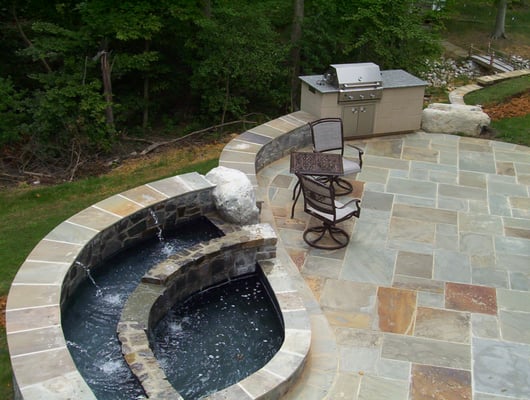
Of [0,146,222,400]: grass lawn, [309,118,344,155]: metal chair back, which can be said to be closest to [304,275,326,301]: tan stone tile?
[309,118,344,155]: metal chair back

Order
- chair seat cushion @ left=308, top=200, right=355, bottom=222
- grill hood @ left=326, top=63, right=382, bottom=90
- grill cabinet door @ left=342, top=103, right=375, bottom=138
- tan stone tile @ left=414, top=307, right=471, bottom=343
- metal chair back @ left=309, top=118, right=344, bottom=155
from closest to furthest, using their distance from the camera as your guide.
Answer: tan stone tile @ left=414, top=307, right=471, bottom=343, chair seat cushion @ left=308, top=200, right=355, bottom=222, metal chair back @ left=309, top=118, right=344, bottom=155, grill hood @ left=326, top=63, right=382, bottom=90, grill cabinet door @ left=342, top=103, right=375, bottom=138

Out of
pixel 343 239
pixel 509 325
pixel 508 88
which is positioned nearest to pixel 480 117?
pixel 508 88

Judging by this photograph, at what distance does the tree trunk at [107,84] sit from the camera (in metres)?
9.52

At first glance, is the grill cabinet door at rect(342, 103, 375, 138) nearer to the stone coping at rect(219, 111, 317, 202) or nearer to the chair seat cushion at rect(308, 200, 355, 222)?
the stone coping at rect(219, 111, 317, 202)

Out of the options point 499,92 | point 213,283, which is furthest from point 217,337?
point 499,92

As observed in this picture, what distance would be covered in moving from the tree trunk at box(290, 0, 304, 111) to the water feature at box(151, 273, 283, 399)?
265 inches

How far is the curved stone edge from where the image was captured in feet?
12.8

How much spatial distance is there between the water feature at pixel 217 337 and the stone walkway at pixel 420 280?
41cm

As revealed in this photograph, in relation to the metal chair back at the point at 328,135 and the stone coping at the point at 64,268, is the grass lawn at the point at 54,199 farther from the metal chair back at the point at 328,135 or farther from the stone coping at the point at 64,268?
the metal chair back at the point at 328,135

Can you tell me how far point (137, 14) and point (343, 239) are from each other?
5.83 meters

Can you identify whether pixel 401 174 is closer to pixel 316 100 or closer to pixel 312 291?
pixel 316 100

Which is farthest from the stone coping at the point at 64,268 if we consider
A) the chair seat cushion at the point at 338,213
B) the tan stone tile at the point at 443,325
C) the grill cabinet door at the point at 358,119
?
the grill cabinet door at the point at 358,119

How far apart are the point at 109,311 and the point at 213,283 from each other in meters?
1.01

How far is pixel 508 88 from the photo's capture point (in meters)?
11.7
